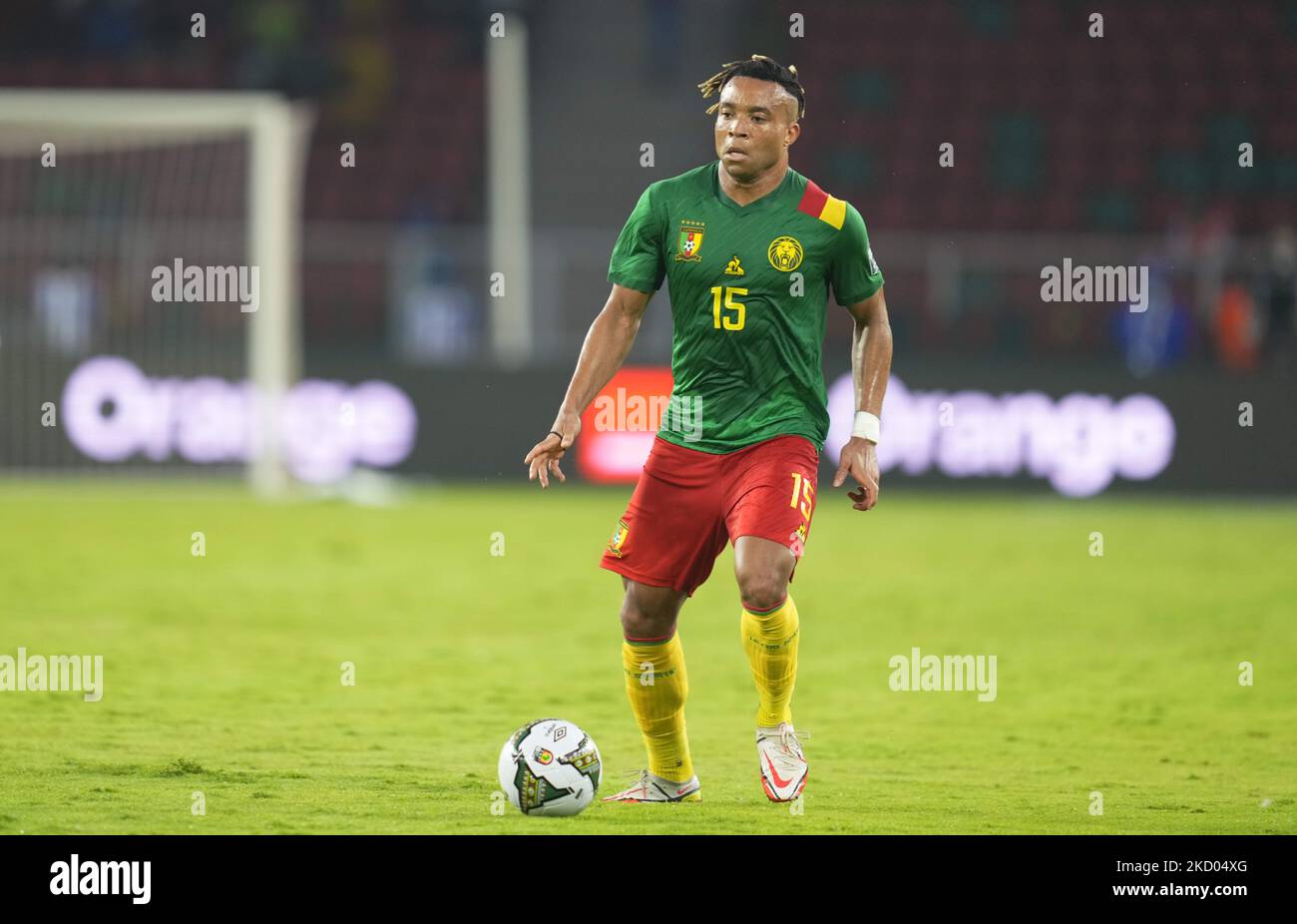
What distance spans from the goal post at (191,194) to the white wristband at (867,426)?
12.5 metres

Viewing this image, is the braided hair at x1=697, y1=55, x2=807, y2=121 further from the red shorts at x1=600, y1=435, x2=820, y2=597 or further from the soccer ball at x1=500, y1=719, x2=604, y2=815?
the soccer ball at x1=500, y1=719, x2=604, y2=815

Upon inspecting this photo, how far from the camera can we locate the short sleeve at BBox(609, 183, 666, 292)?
670 cm

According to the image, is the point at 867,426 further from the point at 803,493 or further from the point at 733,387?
the point at 733,387

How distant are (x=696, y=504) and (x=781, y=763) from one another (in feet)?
A: 3.05

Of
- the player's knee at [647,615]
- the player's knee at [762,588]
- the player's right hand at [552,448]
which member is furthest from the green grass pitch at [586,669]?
the player's right hand at [552,448]

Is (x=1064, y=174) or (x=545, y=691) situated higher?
(x=1064, y=174)

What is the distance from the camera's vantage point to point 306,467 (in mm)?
19531

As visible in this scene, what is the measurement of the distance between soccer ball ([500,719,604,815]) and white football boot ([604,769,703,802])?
29cm

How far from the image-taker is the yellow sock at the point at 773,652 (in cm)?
655

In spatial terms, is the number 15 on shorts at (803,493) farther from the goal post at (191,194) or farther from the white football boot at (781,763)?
the goal post at (191,194)

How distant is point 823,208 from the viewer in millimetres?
6672

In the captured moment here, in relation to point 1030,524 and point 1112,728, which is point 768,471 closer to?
point 1112,728
